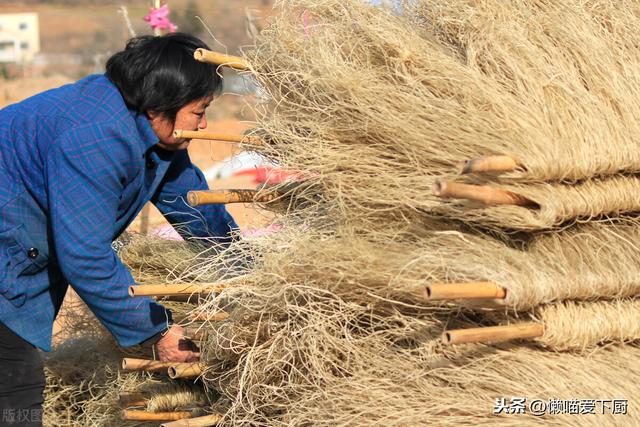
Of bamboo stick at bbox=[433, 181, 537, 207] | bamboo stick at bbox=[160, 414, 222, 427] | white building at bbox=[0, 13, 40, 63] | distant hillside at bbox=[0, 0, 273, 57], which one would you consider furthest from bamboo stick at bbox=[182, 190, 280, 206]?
distant hillside at bbox=[0, 0, 273, 57]

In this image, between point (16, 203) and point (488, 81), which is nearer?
point (488, 81)

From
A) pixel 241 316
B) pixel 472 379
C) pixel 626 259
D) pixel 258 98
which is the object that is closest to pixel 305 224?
pixel 241 316

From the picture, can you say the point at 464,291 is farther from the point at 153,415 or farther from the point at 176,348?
the point at 153,415

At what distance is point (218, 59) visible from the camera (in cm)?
244

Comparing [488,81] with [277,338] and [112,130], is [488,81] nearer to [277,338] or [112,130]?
[277,338]

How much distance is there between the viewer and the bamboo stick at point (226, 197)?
8.02ft

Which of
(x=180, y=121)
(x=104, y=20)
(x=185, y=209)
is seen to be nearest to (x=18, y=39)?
(x=104, y=20)

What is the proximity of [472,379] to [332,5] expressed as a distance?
1185 millimetres

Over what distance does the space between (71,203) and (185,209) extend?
2.18ft

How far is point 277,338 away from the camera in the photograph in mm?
2246

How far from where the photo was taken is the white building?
71.3ft

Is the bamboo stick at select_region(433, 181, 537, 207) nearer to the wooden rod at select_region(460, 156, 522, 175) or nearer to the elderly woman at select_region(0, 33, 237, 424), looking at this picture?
the wooden rod at select_region(460, 156, 522, 175)

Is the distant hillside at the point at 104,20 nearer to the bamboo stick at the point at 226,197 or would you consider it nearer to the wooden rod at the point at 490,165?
the bamboo stick at the point at 226,197

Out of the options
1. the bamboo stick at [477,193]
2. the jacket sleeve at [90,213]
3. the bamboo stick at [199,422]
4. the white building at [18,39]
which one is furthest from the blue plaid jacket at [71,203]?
the white building at [18,39]
